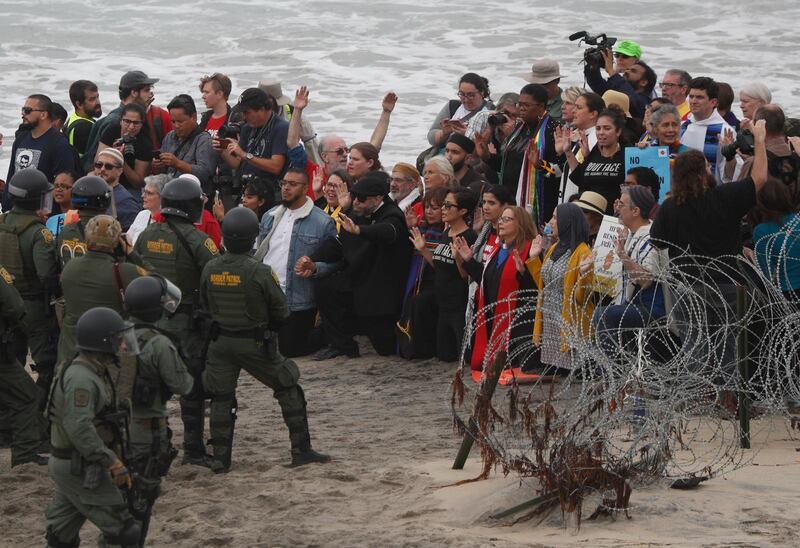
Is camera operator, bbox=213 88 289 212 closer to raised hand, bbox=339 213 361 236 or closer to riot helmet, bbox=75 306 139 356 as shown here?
raised hand, bbox=339 213 361 236

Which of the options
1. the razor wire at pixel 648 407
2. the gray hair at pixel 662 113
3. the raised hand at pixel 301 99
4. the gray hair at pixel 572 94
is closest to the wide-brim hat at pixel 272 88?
the raised hand at pixel 301 99

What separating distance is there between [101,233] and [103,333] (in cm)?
179

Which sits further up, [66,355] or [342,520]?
[66,355]

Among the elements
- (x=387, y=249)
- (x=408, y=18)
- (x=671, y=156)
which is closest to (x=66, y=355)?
(x=387, y=249)

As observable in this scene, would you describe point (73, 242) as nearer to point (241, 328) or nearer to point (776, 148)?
point (241, 328)

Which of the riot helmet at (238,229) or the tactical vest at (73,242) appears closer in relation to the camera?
the riot helmet at (238,229)

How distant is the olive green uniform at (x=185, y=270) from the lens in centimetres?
915

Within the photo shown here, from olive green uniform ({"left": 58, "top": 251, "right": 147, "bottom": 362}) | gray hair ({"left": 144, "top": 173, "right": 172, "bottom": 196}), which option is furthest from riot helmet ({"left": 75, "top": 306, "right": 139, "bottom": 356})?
gray hair ({"left": 144, "top": 173, "right": 172, "bottom": 196})

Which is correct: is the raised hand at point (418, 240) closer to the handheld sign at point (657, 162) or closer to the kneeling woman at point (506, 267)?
the kneeling woman at point (506, 267)

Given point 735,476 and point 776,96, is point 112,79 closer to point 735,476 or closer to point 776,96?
point 776,96

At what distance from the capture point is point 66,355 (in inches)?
347

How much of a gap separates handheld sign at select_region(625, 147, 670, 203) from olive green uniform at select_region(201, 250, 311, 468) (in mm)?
3084

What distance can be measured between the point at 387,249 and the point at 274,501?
4.09 m

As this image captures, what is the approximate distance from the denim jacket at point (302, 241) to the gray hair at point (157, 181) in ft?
3.03
